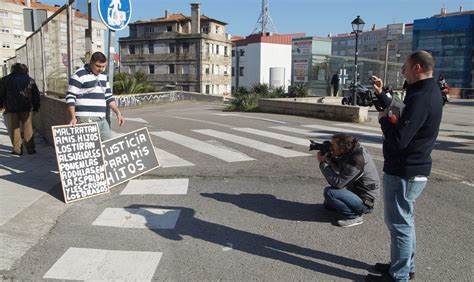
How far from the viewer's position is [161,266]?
3770 millimetres

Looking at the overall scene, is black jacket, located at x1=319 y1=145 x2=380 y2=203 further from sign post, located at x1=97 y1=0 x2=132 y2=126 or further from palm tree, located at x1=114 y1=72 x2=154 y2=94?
palm tree, located at x1=114 y1=72 x2=154 y2=94

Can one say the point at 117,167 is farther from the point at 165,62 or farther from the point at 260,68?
the point at 260,68

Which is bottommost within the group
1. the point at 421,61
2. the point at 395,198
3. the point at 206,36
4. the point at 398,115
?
the point at 395,198

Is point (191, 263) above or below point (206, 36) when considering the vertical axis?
below

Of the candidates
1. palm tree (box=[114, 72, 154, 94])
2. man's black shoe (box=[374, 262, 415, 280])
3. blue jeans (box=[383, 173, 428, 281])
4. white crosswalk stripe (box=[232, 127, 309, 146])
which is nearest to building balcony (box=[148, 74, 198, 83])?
palm tree (box=[114, 72, 154, 94])

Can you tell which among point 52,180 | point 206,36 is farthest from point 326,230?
point 206,36

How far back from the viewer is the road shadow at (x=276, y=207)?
5054 mm

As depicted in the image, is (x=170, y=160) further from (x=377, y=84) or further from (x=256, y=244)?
(x=377, y=84)

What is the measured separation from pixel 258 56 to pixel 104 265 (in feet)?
261

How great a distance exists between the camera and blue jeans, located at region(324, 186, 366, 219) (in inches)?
185

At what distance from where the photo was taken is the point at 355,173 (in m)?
4.69

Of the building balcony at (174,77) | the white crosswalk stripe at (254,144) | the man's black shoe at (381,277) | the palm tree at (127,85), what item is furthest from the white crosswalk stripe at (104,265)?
the building balcony at (174,77)

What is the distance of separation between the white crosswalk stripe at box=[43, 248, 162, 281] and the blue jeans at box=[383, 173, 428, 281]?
1950 mm

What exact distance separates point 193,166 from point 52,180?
7.30 ft
